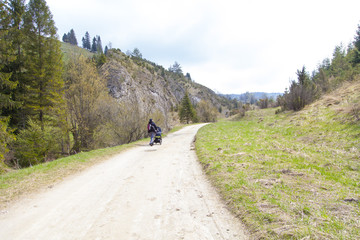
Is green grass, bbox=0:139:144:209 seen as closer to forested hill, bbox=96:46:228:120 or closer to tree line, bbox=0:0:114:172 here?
tree line, bbox=0:0:114:172

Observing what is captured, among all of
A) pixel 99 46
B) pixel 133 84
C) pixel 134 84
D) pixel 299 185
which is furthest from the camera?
pixel 99 46

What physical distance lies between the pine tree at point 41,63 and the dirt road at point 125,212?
52.8 feet

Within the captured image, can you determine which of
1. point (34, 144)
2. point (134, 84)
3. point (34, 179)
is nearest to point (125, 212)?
point (34, 179)

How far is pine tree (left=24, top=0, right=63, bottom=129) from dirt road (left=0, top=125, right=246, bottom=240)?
16107 mm

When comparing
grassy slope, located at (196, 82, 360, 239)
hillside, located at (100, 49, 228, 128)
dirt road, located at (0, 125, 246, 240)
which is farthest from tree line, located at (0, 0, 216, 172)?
grassy slope, located at (196, 82, 360, 239)

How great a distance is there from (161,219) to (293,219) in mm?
2253

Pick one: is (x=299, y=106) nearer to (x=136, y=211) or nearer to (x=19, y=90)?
(x=136, y=211)

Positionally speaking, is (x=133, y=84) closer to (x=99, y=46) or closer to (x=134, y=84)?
(x=134, y=84)

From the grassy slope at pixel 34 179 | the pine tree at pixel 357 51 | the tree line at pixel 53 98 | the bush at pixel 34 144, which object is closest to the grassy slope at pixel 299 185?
the grassy slope at pixel 34 179

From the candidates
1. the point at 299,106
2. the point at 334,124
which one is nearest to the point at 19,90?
the point at 334,124

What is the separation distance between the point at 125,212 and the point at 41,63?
21.0 meters

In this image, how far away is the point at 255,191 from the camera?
4117 millimetres

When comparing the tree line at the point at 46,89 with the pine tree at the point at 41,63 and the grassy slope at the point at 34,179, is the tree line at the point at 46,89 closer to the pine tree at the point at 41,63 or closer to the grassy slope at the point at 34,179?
the pine tree at the point at 41,63

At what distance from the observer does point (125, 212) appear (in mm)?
3766
